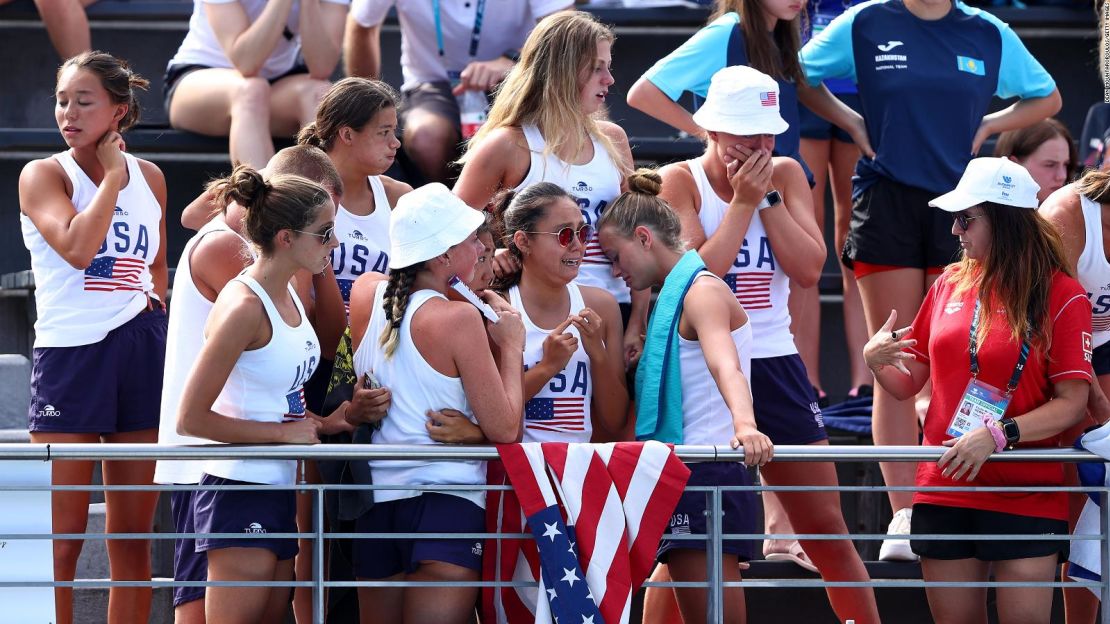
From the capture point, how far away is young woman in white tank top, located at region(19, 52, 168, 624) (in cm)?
464

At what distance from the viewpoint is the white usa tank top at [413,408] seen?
12.9ft

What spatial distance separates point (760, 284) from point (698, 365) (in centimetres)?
55

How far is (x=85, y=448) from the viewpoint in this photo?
12.2ft

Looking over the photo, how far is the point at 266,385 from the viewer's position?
3.88m

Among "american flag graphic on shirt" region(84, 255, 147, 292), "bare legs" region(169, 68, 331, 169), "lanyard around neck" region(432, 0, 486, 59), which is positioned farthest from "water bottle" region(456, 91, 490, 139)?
"american flag graphic on shirt" region(84, 255, 147, 292)

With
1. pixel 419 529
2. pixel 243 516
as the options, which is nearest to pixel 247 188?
pixel 243 516

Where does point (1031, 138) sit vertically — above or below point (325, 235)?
above

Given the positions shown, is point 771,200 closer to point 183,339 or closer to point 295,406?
point 295,406

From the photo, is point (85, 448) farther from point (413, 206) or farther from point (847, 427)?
point (847, 427)

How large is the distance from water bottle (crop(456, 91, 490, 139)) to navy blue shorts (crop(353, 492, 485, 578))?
2.46m

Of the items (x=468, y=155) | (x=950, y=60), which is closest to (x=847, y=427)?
(x=950, y=60)

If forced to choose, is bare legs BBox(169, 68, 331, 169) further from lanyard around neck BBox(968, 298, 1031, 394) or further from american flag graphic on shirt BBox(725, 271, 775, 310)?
lanyard around neck BBox(968, 298, 1031, 394)

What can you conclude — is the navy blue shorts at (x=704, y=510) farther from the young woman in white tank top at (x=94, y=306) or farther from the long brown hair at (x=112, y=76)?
the long brown hair at (x=112, y=76)

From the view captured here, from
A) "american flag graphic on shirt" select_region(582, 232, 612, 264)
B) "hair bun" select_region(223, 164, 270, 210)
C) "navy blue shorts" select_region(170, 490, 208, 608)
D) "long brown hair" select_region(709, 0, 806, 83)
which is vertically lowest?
"navy blue shorts" select_region(170, 490, 208, 608)
